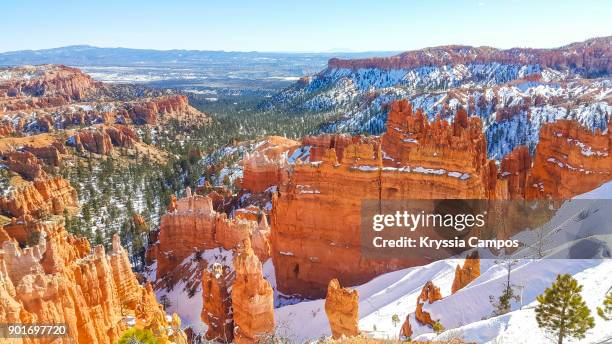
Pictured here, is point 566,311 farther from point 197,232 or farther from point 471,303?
point 197,232

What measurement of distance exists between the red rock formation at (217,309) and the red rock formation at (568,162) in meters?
26.0

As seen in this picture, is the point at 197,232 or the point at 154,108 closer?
the point at 197,232

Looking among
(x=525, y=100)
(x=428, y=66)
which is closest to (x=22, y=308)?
(x=525, y=100)

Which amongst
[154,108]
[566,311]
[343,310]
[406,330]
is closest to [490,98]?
[154,108]

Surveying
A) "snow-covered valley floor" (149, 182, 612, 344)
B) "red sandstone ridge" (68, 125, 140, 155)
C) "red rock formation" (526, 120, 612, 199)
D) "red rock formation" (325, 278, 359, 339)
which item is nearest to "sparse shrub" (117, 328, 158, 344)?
"red rock formation" (325, 278, 359, 339)

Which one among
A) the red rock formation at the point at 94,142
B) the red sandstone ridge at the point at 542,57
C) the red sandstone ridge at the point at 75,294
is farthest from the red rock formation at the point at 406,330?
the red sandstone ridge at the point at 542,57

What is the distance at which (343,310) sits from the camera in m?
21.2

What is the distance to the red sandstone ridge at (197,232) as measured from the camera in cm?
3712

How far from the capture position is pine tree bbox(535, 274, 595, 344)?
14258 mm

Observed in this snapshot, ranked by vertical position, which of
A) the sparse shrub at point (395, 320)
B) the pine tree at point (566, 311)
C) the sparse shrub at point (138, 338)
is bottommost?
the sparse shrub at point (395, 320)

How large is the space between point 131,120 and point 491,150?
326ft

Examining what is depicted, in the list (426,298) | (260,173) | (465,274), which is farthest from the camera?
(260,173)

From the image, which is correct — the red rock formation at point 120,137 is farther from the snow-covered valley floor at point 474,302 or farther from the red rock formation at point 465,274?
the red rock formation at point 465,274

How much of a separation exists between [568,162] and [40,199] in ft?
189
